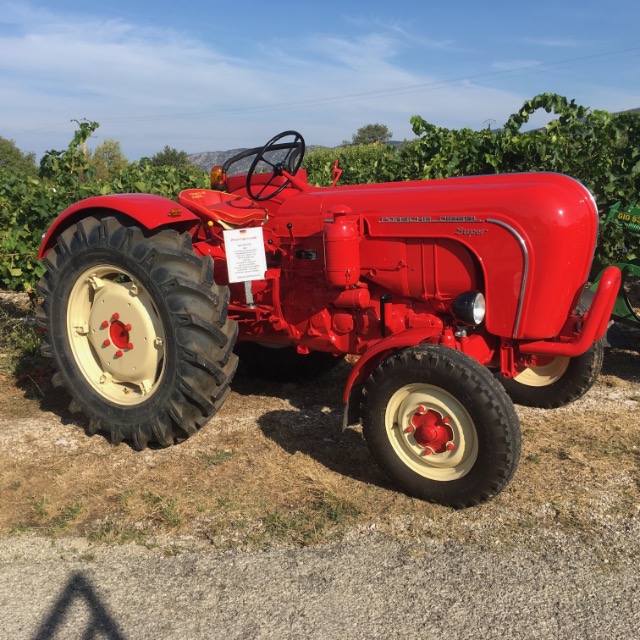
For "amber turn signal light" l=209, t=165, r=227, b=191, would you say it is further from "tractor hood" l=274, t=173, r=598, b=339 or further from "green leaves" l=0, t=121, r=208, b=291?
"green leaves" l=0, t=121, r=208, b=291

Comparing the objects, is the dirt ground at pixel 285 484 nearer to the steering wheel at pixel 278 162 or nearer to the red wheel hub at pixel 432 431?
the red wheel hub at pixel 432 431

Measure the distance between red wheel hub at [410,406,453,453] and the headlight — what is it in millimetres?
503

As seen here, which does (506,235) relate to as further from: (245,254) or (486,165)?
(486,165)

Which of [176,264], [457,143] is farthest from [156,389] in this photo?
[457,143]

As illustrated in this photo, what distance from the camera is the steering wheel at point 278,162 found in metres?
3.97

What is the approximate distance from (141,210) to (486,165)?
433cm

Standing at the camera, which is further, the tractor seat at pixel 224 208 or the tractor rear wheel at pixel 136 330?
the tractor seat at pixel 224 208

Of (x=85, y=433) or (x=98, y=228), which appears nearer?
(x=98, y=228)

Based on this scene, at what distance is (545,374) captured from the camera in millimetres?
4160

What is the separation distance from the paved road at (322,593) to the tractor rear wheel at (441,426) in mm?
338

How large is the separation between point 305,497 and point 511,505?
3.24 ft

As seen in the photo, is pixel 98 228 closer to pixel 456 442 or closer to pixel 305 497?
pixel 305 497

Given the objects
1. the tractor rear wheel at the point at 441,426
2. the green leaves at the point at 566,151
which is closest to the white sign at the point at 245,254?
the tractor rear wheel at the point at 441,426

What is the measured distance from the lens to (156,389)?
11.9 ft
